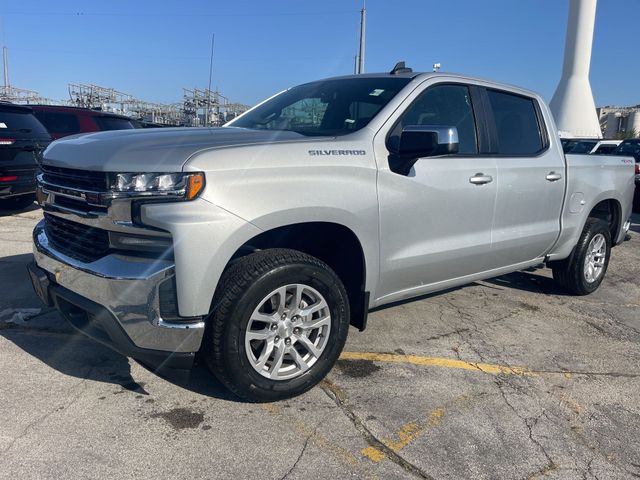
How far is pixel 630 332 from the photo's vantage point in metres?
4.72

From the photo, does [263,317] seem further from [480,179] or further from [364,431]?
[480,179]

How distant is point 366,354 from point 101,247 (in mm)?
1983

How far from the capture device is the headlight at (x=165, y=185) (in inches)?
106

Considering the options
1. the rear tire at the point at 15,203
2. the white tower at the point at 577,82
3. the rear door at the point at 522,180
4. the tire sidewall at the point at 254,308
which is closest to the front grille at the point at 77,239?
the tire sidewall at the point at 254,308

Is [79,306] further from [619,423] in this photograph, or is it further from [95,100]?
[95,100]

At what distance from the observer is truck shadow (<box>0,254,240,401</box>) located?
338 cm

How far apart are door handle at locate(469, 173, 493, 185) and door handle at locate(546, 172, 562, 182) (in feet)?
2.89

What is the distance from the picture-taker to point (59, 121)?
35.3 ft

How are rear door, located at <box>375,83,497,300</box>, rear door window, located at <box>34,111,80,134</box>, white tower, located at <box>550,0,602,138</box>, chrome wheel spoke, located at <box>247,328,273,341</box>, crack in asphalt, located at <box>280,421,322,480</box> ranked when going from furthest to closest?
white tower, located at <box>550,0,602,138</box>, rear door window, located at <box>34,111,80,134</box>, rear door, located at <box>375,83,497,300</box>, chrome wheel spoke, located at <box>247,328,273,341</box>, crack in asphalt, located at <box>280,421,322,480</box>

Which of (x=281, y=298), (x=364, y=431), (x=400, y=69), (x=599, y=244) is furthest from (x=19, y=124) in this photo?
(x=599, y=244)

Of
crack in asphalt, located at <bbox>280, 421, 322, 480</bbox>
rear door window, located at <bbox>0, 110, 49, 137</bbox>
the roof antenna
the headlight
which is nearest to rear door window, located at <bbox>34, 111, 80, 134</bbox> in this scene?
rear door window, located at <bbox>0, 110, 49, 137</bbox>

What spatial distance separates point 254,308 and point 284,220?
0.50 m

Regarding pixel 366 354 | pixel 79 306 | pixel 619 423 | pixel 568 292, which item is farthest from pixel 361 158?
pixel 568 292

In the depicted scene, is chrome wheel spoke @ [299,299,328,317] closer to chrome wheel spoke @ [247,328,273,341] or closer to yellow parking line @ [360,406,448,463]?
chrome wheel spoke @ [247,328,273,341]
